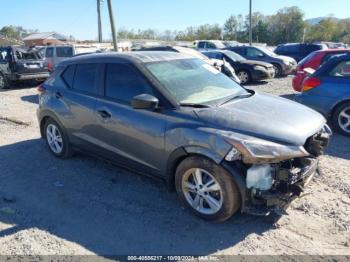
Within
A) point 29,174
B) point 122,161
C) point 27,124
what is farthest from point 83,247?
point 27,124

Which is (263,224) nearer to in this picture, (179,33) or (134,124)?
(134,124)

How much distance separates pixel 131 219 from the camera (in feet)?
13.0

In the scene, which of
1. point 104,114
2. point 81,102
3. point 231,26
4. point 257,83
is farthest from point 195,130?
point 231,26

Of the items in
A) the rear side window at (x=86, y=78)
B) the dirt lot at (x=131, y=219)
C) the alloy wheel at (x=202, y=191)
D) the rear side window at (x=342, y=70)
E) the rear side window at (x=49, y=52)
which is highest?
the rear side window at (x=49, y=52)

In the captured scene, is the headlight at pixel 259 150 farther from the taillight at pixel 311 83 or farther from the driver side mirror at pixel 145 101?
the taillight at pixel 311 83

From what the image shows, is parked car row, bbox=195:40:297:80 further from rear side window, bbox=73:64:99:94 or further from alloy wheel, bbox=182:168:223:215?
alloy wheel, bbox=182:168:223:215

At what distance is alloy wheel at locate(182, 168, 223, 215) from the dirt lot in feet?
0.54

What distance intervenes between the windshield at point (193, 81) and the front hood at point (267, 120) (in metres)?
0.28

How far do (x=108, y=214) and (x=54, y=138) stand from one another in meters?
2.32

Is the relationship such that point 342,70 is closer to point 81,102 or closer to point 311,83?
point 311,83

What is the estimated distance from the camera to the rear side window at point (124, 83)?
432cm

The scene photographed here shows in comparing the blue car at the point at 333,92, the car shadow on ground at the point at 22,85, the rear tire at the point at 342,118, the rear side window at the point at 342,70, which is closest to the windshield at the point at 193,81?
the blue car at the point at 333,92

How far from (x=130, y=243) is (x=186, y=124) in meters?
1.32

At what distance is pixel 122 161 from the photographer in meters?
4.59
